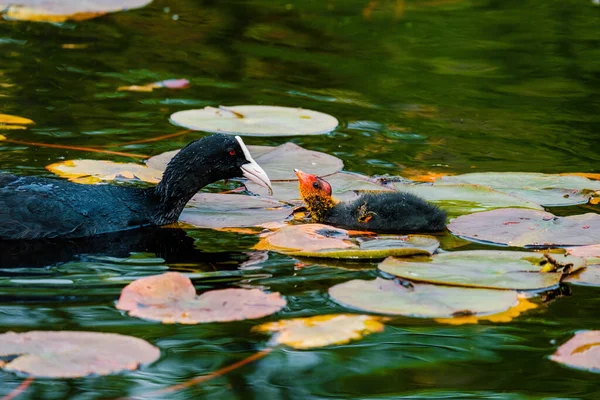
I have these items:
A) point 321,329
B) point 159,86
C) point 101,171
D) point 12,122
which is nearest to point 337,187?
point 101,171

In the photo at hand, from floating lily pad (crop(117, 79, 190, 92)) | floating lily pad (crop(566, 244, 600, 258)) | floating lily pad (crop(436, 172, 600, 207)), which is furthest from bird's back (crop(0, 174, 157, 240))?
floating lily pad (crop(117, 79, 190, 92))

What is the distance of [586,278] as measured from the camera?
5.26 meters

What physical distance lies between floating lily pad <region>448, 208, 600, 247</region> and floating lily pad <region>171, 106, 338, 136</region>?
2.07 metres

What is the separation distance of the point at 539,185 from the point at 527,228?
Answer: 3.30ft

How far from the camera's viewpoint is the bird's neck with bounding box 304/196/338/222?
6.36m

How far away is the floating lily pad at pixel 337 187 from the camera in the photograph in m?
6.82

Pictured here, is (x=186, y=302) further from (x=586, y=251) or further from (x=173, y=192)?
(x=586, y=251)

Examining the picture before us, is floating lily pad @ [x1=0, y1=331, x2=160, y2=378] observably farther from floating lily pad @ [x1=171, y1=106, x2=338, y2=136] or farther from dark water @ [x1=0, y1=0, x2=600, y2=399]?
floating lily pad @ [x1=171, y1=106, x2=338, y2=136]

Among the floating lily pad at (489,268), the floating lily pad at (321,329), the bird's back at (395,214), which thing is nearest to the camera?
the floating lily pad at (321,329)

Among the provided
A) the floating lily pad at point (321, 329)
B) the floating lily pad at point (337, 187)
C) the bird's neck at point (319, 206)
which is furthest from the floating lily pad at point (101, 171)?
the floating lily pad at point (321, 329)

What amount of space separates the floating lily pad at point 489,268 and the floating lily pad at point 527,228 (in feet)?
1.20

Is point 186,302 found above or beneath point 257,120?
beneath

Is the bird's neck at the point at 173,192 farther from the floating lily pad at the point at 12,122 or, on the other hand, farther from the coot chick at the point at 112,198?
the floating lily pad at the point at 12,122

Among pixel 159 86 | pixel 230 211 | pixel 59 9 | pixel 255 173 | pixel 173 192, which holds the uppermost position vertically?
pixel 59 9
